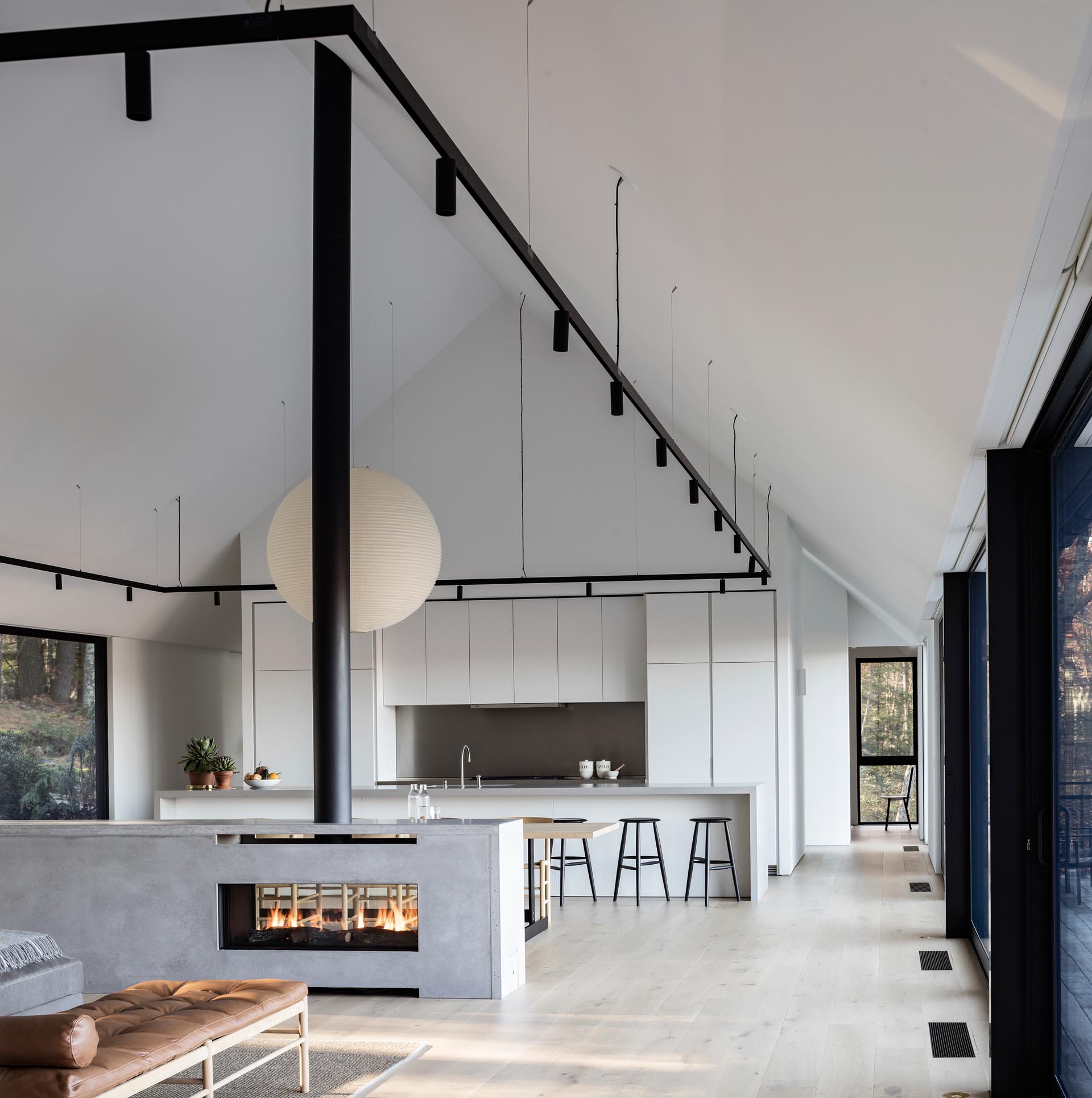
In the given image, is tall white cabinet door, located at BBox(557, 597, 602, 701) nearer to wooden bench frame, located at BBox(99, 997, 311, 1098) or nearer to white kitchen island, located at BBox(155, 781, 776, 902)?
white kitchen island, located at BBox(155, 781, 776, 902)

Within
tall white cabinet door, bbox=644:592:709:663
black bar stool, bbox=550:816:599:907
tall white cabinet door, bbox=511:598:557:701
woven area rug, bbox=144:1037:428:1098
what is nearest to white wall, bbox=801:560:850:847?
tall white cabinet door, bbox=644:592:709:663

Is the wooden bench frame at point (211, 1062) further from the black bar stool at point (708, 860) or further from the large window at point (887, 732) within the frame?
the large window at point (887, 732)

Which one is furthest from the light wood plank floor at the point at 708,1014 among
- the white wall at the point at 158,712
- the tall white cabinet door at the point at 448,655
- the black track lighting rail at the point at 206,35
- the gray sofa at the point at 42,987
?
the white wall at the point at 158,712

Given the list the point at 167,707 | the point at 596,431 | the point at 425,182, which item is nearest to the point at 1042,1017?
the point at 425,182

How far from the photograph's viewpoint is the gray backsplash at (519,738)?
12.3 metres

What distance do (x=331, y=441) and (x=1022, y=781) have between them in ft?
A: 11.7

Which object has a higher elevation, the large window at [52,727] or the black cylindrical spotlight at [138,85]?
the black cylindrical spotlight at [138,85]

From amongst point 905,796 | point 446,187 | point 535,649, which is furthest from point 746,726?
point 446,187

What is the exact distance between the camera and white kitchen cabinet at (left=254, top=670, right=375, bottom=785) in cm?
1164

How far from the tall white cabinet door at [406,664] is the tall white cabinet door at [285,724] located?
77cm

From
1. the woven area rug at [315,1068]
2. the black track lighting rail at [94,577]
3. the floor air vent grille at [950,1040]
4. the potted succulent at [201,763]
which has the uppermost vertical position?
the black track lighting rail at [94,577]

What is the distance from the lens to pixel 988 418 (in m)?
3.59

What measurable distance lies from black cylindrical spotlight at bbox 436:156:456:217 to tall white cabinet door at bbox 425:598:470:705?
858 centimetres

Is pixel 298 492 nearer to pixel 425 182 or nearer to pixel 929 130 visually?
pixel 425 182
